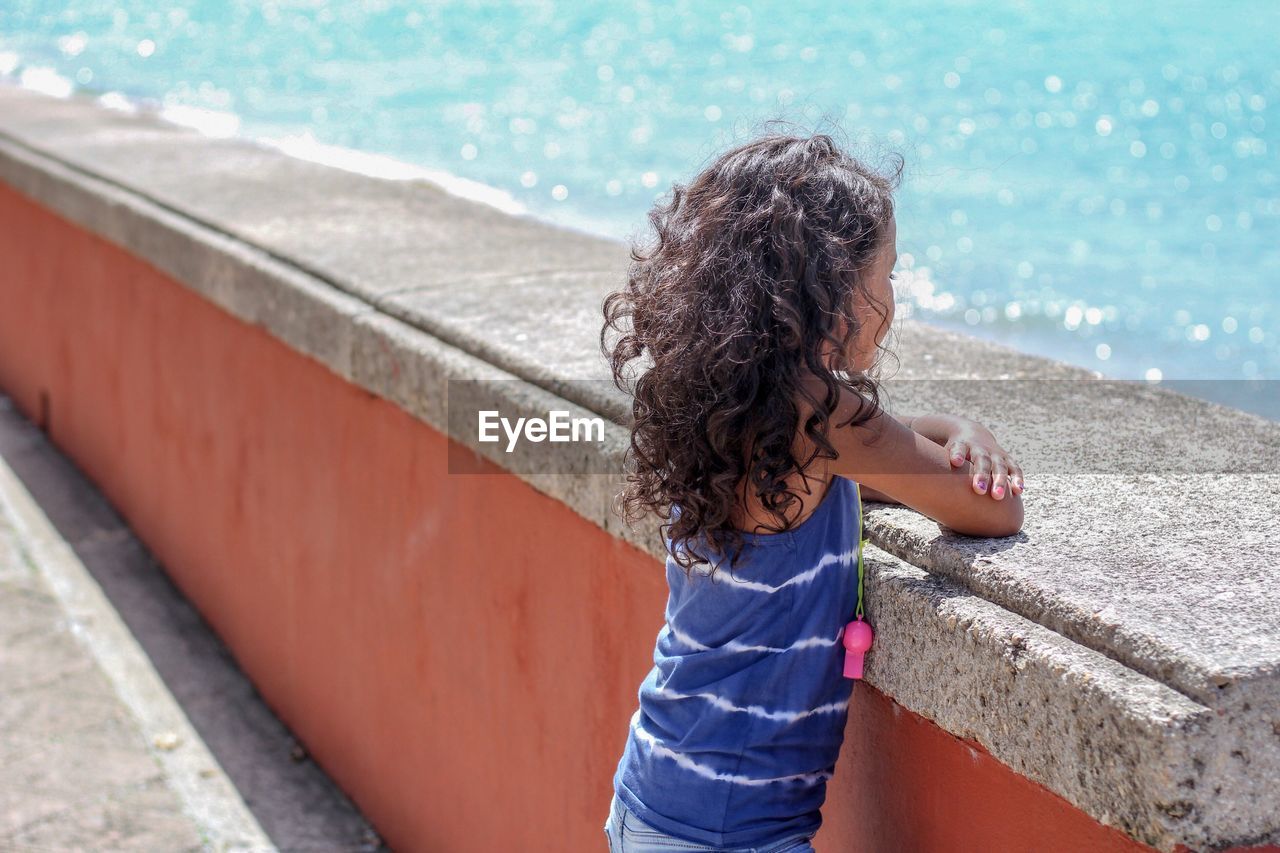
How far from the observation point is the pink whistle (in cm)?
168

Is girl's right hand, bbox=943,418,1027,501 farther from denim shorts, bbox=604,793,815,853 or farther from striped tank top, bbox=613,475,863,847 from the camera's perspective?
denim shorts, bbox=604,793,815,853

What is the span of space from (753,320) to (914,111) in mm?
18687

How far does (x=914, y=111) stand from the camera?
1942 cm

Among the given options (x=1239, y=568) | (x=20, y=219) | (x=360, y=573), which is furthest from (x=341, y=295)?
(x=20, y=219)

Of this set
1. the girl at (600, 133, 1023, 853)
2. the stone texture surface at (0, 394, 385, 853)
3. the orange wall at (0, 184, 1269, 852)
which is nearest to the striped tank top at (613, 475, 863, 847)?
the girl at (600, 133, 1023, 853)

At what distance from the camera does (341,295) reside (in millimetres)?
3107

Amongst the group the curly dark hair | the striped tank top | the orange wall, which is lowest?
the orange wall

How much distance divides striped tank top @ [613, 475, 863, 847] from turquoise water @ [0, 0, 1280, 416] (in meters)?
0.48

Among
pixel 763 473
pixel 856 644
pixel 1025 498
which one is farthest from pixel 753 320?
pixel 1025 498

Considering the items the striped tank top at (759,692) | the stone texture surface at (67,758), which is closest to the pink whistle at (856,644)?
the striped tank top at (759,692)

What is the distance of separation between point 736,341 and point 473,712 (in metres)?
1.49

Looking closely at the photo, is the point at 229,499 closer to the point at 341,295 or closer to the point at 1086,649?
the point at 341,295

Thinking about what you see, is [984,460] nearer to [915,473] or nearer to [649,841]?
[915,473]

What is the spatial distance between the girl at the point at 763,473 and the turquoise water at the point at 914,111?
1.04 feet
